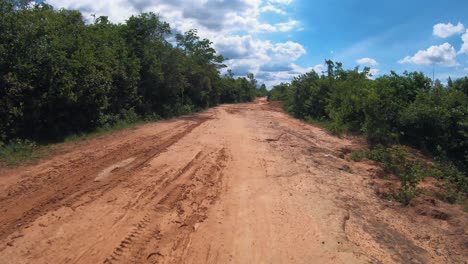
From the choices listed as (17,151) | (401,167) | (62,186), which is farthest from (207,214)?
(401,167)

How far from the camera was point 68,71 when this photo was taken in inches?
495

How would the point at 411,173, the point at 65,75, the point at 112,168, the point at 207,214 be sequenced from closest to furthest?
the point at 207,214, the point at 112,168, the point at 411,173, the point at 65,75

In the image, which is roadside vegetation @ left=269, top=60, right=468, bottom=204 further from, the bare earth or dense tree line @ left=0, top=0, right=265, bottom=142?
dense tree line @ left=0, top=0, right=265, bottom=142

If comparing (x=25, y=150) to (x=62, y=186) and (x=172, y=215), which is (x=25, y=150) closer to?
(x=62, y=186)

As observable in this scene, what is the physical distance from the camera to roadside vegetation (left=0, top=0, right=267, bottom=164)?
10977 mm

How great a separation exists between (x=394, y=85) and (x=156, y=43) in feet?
41.9

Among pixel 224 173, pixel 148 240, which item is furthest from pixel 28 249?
pixel 224 173

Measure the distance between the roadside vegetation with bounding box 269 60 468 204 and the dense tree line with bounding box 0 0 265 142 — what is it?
351 inches

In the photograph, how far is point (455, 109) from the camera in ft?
46.7

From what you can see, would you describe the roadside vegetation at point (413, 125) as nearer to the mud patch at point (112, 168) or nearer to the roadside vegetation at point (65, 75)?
the mud patch at point (112, 168)

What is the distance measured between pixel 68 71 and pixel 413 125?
12.3 m

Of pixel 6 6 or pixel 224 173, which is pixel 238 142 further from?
pixel 6 6

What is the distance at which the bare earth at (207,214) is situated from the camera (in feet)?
16.5

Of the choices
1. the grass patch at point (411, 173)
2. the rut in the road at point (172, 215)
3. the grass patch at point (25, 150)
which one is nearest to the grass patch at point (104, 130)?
the grass patch at point (25, 150)
